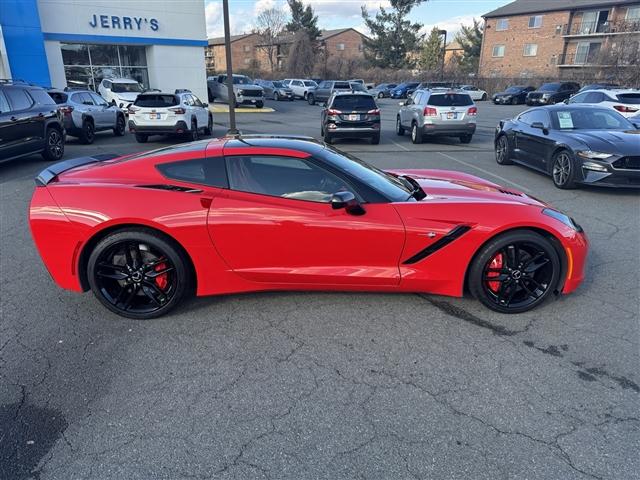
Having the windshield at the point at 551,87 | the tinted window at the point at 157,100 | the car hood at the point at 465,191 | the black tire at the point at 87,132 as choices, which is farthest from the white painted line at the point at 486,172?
the windshield at the point at 551,87

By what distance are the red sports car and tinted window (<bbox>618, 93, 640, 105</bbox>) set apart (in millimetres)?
15147

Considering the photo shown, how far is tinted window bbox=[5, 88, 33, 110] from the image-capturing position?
9195 millimetres

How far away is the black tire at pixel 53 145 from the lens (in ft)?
33.5

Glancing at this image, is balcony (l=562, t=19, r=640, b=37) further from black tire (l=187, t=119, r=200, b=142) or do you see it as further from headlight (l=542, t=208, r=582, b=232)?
headlight (l=542, t=208, r=582, b=232)

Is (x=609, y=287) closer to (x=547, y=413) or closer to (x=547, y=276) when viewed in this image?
(x=547, y=276)

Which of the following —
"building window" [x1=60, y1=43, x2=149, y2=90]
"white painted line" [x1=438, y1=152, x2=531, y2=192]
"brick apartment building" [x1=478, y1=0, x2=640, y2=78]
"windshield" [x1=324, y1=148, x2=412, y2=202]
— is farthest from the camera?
"brick apartment building" [x1=478, y1=0, x2=640, y2=78]

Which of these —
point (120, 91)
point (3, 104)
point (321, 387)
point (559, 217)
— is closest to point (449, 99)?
point (559, 217)

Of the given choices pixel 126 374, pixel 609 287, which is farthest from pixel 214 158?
pixel 609 287

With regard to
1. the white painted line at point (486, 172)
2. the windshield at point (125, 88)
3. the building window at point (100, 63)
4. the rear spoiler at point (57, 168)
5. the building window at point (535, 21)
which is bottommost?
the white painted line at point (486, 172)

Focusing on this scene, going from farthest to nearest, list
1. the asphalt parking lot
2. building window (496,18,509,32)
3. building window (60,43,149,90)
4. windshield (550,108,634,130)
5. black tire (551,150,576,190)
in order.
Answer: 1. building window (496,18,509,32)
2. building window (60,43,149,90)
3. windshield (550,108,634,130)
4. black tire (551,150,576,190)
5. the asphalt parking lot

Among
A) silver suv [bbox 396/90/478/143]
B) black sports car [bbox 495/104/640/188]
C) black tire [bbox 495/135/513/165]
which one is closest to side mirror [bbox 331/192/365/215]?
black sports car [bbox 495/104/640/188]

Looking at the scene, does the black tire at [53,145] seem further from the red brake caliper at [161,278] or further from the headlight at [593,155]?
the headlight at [593,155]

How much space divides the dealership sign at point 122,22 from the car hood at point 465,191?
24336mm

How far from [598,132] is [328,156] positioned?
6647mm
